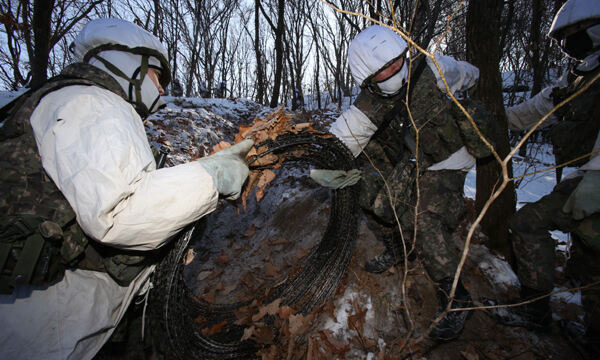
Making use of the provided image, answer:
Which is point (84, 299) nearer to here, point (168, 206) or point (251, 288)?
point (168, 206)

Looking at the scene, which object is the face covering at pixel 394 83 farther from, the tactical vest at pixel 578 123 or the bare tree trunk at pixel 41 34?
the bare tree trunk at pixel 41 34

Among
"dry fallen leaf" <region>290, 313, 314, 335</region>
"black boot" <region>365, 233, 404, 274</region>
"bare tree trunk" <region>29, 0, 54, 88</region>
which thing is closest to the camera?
"dry fallen leaf" <region>290, 313, 314, 335</region>

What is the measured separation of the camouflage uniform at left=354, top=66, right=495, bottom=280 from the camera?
2.46 meters

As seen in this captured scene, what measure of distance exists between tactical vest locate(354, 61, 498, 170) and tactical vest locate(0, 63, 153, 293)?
98.5 inches

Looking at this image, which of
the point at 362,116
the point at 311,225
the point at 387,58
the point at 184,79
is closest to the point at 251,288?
the point at 311,225

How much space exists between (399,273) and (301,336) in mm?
1346

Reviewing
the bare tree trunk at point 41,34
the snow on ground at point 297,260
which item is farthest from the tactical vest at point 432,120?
the bare tree trunk at point 41,34

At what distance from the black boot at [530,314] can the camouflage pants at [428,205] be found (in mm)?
717

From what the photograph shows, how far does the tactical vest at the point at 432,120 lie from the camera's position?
2480mm

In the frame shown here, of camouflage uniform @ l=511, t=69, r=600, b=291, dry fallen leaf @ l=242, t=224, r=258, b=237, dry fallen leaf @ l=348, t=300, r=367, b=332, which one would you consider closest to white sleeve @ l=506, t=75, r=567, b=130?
camouflage uniform @ l=511, t=69, r=600, b=291

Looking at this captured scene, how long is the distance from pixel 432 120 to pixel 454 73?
585mm

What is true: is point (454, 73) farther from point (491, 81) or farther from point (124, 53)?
point (124, 53)

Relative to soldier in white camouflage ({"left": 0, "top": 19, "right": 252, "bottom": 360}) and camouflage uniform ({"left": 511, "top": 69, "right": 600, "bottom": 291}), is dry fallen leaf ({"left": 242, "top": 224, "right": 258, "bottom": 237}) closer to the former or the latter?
soldier in white camouflage ({"left": 0, "top": 19, "right": 252, "bottom": 360})

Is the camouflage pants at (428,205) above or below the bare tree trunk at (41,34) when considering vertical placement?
below
